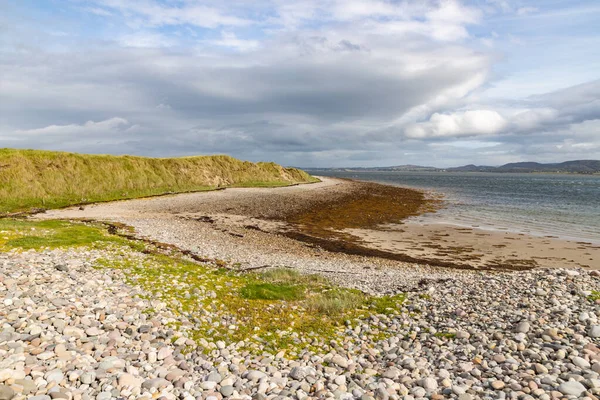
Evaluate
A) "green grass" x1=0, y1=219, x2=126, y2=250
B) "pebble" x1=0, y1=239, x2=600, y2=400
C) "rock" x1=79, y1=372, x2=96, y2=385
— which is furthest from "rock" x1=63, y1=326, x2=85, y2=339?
"green grass" x1=0, y1=219, x2=126, y2=250

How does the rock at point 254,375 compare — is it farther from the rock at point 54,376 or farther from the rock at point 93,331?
the rock at point 93,331

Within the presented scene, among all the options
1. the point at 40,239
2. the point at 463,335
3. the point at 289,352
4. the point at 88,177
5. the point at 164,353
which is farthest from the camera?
the point at 88,177

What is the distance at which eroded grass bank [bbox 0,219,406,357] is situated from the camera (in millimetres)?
10672

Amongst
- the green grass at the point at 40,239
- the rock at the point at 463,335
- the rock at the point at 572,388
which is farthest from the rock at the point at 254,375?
the green grass at the point at 40,239

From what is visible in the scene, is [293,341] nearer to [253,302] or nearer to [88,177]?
[253,302]

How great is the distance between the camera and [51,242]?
65.0 feet

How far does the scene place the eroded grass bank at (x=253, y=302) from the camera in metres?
10.7

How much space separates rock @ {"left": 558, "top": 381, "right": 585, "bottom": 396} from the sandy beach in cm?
1570

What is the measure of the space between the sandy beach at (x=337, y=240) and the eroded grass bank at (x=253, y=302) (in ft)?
17.7

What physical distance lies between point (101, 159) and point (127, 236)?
49.2 m

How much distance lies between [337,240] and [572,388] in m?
27.2

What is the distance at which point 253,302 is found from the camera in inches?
524

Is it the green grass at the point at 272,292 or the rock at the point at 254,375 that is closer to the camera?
the rock at the point at 254,375

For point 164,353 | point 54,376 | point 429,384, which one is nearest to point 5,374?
point 54,376
